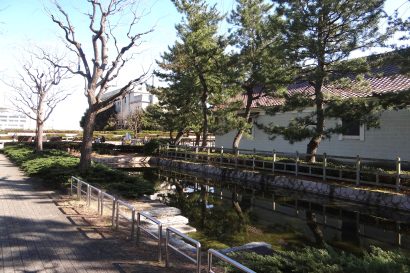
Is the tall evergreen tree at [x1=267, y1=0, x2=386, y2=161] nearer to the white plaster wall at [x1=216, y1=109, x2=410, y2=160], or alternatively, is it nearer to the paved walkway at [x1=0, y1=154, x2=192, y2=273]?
the white plaster wall at [x1=216, y1=109, x2=410, y2=160]

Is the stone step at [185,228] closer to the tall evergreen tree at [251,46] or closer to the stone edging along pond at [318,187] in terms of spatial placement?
the stone edging along pond at [318,187]

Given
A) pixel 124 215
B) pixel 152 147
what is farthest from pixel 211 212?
pixel 152 147

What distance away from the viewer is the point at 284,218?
38.2 ft

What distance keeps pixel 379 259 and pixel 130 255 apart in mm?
3690

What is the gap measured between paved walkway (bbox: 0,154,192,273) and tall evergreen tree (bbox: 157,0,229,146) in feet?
49.5

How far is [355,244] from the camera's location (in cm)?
909

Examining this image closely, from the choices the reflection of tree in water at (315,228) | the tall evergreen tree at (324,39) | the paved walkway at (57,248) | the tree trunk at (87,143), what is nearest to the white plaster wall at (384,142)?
the tall evergreen tree at (324,39)

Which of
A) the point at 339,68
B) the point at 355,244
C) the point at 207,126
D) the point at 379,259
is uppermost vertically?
the point at 339,68

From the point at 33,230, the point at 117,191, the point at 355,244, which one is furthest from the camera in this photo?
the point at 117,191

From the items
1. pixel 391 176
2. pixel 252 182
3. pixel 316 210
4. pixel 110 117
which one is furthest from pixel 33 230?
pixel 110 117

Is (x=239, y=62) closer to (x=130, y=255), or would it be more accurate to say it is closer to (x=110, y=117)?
(x=130, y=255)

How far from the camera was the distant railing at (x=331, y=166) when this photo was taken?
13.1 metres

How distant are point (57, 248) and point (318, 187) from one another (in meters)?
10.7

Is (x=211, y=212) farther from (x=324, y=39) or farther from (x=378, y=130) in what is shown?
(x=378, y=130)
